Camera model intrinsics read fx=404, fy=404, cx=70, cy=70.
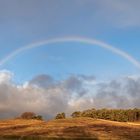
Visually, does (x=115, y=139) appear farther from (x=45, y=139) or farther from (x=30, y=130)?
(x=30, y=130)

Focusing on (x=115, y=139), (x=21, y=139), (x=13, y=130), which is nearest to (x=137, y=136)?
(x=115, y=139)

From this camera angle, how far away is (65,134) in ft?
436

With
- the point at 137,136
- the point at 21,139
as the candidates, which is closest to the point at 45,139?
the point at 21,139

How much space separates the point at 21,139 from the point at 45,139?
8777mm

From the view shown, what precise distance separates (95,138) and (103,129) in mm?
25540

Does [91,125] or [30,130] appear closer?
[30,130]

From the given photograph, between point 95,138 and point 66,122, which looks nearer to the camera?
point 95,138

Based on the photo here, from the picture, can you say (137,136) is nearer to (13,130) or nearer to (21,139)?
(21,139)

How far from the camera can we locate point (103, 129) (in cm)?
14625

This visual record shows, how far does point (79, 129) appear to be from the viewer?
145625mm

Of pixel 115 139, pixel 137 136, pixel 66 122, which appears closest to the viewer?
pixel 115 139

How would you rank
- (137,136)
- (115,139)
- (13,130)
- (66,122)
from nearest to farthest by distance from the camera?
1. (115,139)
2. (137,136)
3. (13,130)
4. (66,122)

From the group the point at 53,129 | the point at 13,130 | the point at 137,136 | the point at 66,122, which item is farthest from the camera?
the point at 66,122

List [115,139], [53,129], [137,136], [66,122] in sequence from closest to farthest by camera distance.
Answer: [115,139], [137,136], [53,129], [66,122]
